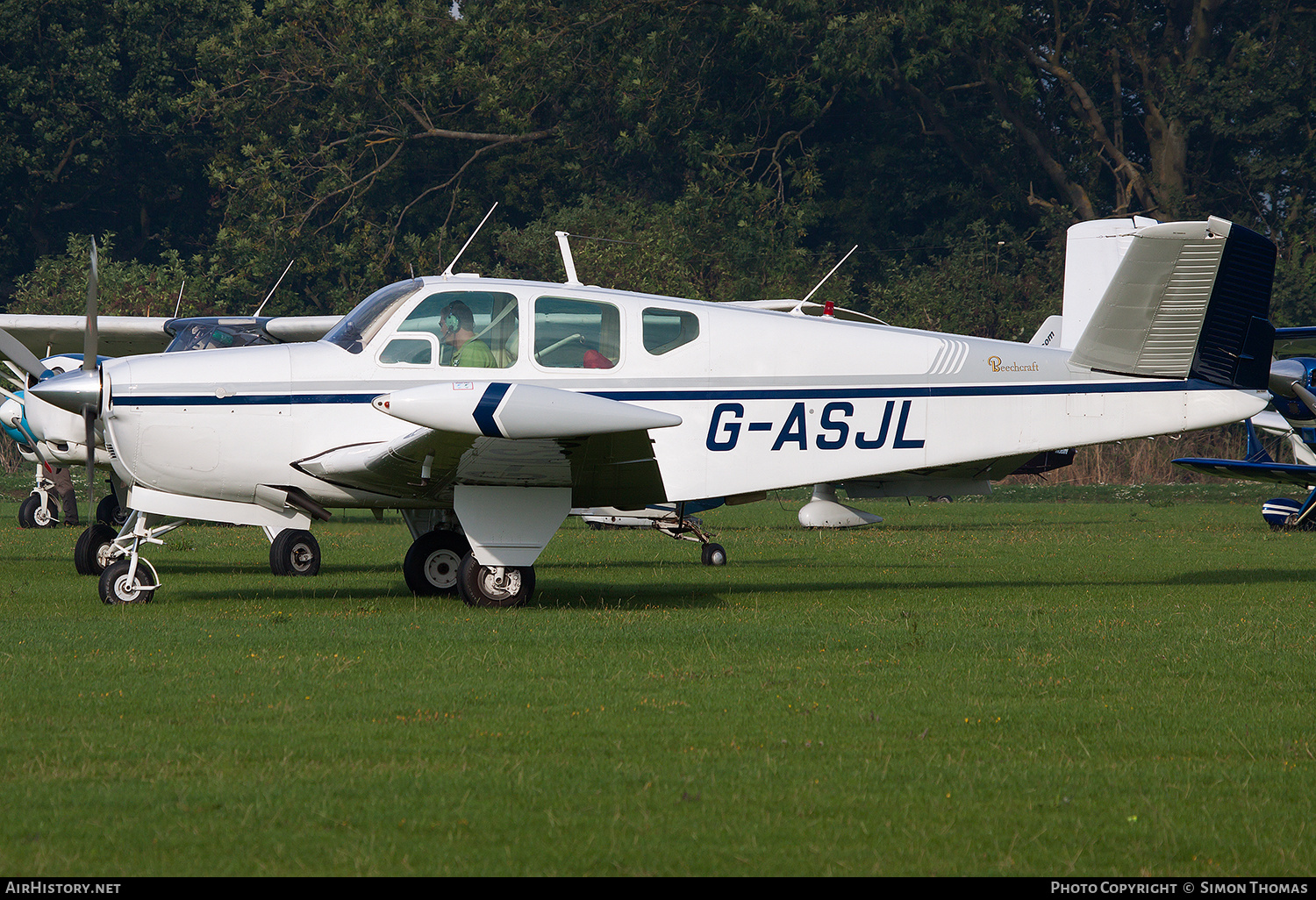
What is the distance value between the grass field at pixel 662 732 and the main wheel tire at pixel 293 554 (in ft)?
2.33

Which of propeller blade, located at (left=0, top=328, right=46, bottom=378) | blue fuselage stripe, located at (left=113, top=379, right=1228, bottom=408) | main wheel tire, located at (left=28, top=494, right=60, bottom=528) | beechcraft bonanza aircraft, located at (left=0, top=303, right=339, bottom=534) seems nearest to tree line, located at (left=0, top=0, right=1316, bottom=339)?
beechcraft bonanza aircraft, located at (left=0, top=303, right=339, bottom=534)

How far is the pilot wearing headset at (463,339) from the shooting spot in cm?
1003

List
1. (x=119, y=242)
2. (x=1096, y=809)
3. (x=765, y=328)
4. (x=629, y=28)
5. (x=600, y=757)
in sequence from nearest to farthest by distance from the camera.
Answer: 1. (x=1096, y=809)
2. (x=600, y=757)
3. (x=765, y=328)
4. (x=629, y=28)
5. (x=119, y=242)

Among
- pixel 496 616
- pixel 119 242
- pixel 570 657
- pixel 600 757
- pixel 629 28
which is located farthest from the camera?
pixel 119 242

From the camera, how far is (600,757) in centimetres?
531

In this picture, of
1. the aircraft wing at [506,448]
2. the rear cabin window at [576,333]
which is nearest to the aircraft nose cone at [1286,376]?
the aircraft wing at [506,448]

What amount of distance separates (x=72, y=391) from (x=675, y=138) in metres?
35.1

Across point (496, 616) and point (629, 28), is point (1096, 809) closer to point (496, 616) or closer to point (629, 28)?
point (496, 616)

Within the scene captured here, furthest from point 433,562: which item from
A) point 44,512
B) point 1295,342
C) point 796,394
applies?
point 1295,342

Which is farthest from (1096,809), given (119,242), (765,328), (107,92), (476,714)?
(119,242)

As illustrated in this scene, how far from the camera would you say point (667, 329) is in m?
10.4

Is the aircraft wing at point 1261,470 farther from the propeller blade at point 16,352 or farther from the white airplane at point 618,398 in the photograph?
the propeller blade at point 16,352

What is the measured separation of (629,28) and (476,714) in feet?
125

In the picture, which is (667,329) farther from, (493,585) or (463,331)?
(493,585)
